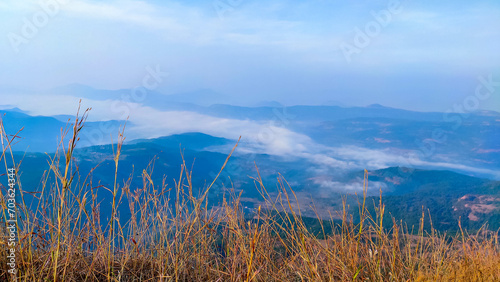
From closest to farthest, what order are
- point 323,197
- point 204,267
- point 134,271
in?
1. point 134,271
2. point 204,267
3. point 323,197

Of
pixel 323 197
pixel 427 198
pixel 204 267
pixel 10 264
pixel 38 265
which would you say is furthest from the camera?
pixel 323 197

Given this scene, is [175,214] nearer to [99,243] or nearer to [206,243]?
[206,243]

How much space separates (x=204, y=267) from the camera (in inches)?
115

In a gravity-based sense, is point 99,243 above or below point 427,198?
above

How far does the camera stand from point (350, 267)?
2.28 meters

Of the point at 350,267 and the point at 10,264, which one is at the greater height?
the point at 10,264

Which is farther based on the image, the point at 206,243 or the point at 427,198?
the point at 427,198

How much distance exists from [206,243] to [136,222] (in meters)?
0.55

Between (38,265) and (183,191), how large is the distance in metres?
1.08

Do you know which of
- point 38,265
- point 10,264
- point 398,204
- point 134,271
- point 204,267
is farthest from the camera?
point 398,204

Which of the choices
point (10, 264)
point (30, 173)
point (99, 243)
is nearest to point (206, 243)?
point (99, 243)

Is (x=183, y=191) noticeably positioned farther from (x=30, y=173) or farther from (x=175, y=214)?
(x=30, y=173)

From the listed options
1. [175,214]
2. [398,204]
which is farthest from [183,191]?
[398,204]

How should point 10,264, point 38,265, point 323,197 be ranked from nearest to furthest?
point 10,264 → point 38,265 → point 323,197
